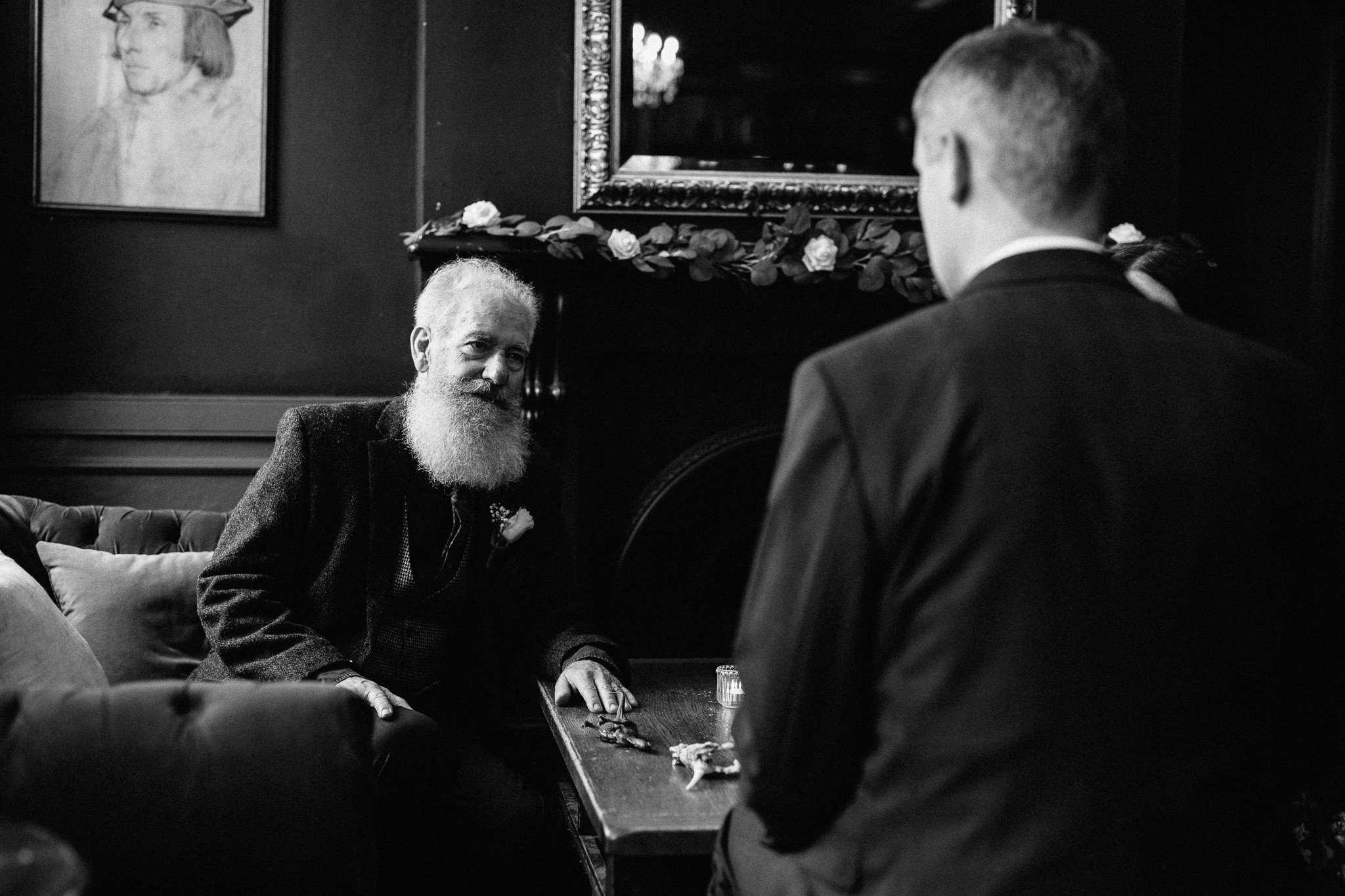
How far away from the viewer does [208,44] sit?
11.2ft

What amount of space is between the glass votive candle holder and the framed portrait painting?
2.07 meters

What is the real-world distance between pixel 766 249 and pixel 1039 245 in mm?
2157

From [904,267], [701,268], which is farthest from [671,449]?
[904,267]

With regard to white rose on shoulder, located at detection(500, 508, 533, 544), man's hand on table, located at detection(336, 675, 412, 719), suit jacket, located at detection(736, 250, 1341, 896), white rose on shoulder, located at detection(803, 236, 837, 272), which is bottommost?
man's hand on table, located at detection(336, 675, 412, 719)

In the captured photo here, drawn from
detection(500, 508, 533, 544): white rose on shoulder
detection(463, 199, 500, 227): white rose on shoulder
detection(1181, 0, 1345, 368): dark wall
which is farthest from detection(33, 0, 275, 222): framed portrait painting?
detection(1181, 0, 1345, 368): dark wall

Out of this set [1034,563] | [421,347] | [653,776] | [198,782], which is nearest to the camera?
[1034,563]

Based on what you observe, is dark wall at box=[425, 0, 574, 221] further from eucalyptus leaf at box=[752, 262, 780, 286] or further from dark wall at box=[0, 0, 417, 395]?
eucalyptus leaf at box=[752, 262, 780, 286]

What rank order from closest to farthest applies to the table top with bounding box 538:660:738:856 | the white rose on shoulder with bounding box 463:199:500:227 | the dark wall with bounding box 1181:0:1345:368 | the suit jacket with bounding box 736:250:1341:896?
the suit jacket with bounding box 736:250:1341:896
the table top with bounding box 538:660:738:856
the white rose on shoulder with bounding box 463:199:500:227
the dark wall with bounding box 1181:0:1345:368

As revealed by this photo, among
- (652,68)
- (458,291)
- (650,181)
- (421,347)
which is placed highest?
(652,68)

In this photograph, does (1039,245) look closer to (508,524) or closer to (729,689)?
(729,689)

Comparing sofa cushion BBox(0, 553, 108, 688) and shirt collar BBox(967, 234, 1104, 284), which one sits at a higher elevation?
shirt collar BBox(967, 234, 1104, 284)

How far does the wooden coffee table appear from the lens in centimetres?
158

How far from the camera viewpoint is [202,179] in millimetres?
3441

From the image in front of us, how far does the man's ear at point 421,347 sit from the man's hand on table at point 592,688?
848 mm
